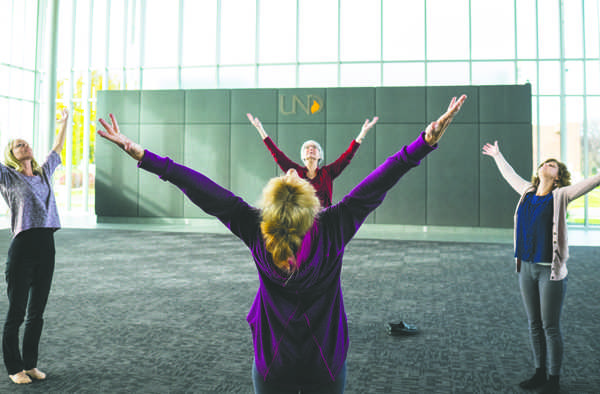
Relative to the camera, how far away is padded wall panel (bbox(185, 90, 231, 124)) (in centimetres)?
1594

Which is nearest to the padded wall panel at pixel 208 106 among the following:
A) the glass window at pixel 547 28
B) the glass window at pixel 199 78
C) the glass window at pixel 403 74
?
the glass window at pixel 199 78

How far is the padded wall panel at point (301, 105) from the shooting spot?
1526 centimetres

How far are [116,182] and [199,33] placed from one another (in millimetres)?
6465

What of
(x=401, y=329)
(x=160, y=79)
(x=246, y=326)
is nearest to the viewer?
(x=401, y=329)

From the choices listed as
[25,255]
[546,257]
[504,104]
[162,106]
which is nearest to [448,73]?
[504,104]

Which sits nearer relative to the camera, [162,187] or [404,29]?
[162,187]

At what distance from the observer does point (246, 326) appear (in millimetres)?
4684

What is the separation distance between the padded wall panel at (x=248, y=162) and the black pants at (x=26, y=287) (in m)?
12.0

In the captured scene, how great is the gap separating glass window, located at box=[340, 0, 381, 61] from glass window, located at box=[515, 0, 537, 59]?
477 centimetres

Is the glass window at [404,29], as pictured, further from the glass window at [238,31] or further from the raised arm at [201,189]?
the raised arm at [201,189]

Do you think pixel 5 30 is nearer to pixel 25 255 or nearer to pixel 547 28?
pixel 25 255

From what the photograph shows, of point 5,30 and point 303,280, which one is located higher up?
point 5,30

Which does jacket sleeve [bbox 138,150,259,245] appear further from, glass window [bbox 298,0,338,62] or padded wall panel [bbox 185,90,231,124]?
glass window [bbox 298,0,338,62]

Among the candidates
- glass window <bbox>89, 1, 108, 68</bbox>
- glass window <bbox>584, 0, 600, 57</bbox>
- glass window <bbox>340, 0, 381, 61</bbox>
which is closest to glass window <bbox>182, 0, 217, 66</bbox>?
glass window <bbox>89, 1, 108, 68</bbox>
